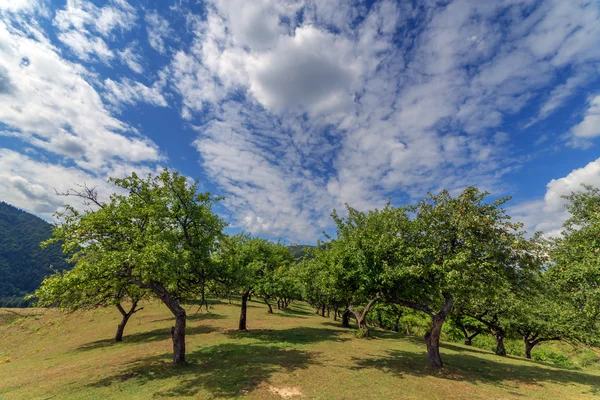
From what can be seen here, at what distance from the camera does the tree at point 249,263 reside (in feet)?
79.9

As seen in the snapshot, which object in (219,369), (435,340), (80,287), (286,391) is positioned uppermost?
(80,287)

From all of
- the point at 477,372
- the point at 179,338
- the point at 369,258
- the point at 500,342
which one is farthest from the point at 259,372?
the point at 500,342

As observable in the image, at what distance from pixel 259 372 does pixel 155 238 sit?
11.6 m

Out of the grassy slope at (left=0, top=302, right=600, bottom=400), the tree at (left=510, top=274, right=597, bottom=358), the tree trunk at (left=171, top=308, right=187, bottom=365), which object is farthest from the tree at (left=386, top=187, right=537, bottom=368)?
the tree at (left=510, top=274, right=597, bottom=358)

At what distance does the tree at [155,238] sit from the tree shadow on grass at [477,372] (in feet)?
49.1

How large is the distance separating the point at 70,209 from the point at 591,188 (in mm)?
46174

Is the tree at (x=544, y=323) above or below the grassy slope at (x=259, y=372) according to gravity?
above

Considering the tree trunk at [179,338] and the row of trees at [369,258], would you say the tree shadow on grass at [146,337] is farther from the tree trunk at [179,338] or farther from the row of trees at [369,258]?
the tree trunk at [179,338]

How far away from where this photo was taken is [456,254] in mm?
18188

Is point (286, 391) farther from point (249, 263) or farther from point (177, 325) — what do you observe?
point (249, 263)

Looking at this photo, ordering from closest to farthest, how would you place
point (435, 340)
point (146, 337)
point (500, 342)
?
point (435, 340), point (146, 337), point (500, 342)

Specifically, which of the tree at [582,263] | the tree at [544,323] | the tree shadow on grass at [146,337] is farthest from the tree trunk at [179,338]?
the tree at [544,323]

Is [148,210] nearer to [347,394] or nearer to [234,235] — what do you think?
[347,394]

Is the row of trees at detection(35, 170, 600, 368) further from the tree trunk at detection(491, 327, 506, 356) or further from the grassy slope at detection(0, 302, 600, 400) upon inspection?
the tree trunk at detection(491, 327, 506, 356)
